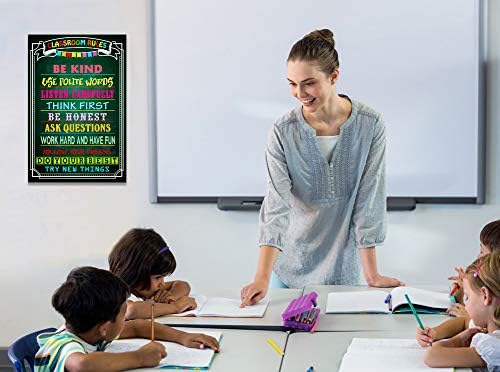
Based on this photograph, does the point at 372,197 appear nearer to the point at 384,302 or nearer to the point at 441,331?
the point at 384,302

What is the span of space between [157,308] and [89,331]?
0.54 meters

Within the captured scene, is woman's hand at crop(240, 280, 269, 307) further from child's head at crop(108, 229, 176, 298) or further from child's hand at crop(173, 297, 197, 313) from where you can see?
child's head at crop(108, 229, 176, 298)

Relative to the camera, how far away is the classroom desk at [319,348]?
78.8 inches

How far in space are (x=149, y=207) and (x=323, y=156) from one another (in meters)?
1.57

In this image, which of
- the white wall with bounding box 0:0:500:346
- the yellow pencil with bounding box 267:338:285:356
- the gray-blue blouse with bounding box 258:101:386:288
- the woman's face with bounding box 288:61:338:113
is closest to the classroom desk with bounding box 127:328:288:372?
the yellow pencil with bounding box 267:338:285:356

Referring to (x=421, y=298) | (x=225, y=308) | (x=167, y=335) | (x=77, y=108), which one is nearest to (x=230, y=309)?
(x=225, y=308)

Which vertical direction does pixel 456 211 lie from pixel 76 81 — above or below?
below

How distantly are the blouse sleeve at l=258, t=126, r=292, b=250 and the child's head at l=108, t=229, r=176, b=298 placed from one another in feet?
1.44

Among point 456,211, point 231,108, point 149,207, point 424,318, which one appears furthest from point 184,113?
point 424,318

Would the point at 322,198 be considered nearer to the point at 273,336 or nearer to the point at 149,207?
the point at 273,336

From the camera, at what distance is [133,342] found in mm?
2162

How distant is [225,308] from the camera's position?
8.43 feet

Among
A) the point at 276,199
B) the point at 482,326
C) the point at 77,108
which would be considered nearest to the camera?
the point at 482,326

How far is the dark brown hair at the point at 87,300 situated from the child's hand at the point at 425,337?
0.75m
